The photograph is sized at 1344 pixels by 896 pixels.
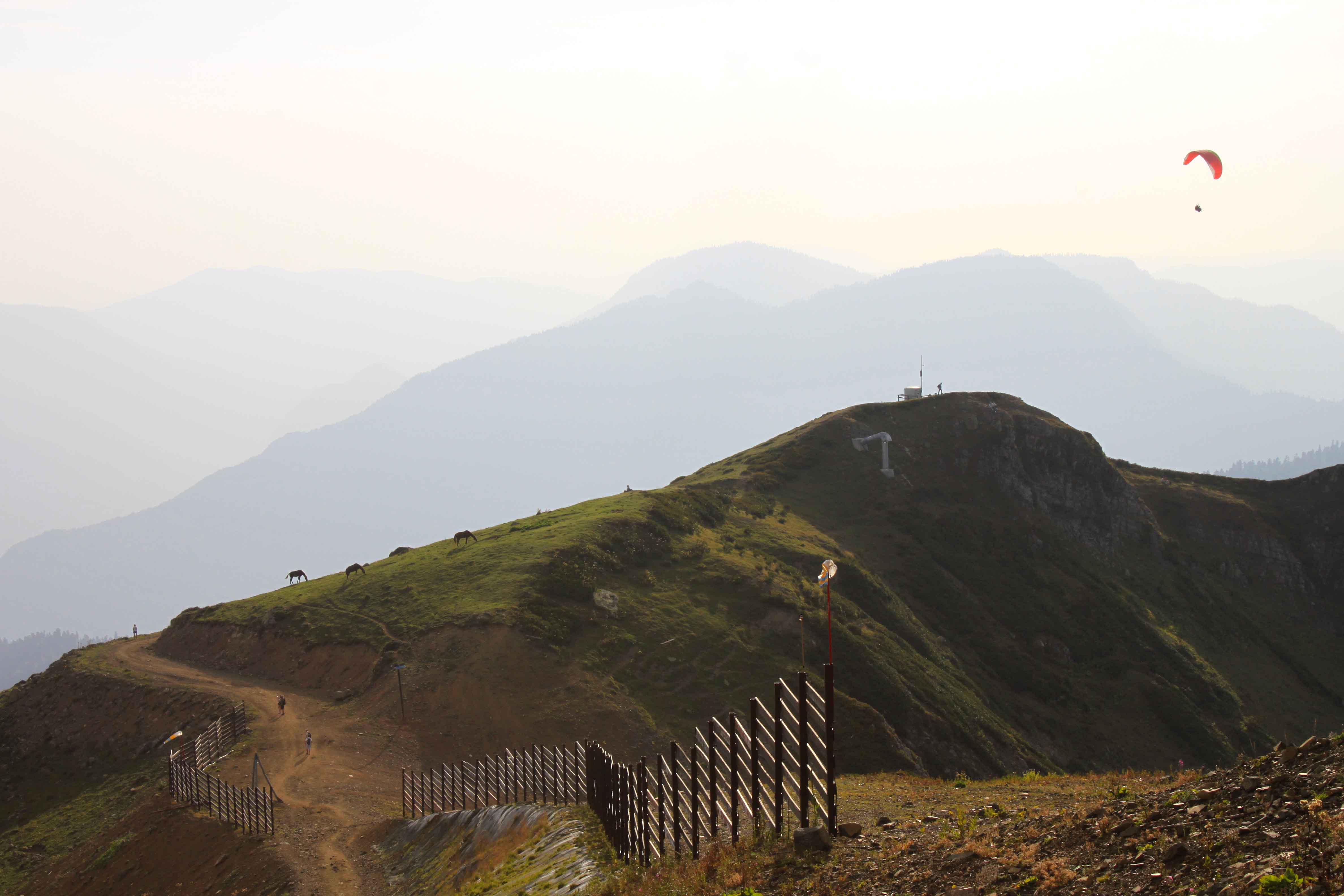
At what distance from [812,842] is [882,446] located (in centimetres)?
7812

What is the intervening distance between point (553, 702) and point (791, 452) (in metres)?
52.8

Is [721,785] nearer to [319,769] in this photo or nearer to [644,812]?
[644,812]

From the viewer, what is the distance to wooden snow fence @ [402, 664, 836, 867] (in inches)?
511

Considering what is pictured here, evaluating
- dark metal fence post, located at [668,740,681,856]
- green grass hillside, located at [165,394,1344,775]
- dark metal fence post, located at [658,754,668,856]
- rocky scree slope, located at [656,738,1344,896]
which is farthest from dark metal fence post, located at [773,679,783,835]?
green grass hillside, located at [165,394,1344,775]

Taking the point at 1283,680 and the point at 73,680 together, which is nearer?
the point at 73,680

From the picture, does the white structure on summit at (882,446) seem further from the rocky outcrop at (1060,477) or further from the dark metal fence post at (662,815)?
the dark metal fence post at (662,815)

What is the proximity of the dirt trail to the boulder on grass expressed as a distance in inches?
634

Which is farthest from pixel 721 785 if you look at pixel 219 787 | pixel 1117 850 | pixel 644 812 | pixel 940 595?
pixel 940 595

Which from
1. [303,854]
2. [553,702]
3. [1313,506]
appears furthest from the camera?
[1313,506]

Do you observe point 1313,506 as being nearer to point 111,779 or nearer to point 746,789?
point 746,789

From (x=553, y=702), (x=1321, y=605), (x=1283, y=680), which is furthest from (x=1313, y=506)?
Answer: (x=553, y=702)

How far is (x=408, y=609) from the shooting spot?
4822 cm

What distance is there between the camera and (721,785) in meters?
15.9

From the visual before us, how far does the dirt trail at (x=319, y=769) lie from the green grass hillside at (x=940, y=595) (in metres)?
4.28
